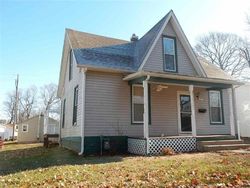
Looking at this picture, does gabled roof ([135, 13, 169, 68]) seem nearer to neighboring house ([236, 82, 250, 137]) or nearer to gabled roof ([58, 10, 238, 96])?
gabled roof ([58, 10, 238, 96])

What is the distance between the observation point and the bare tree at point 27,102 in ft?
187

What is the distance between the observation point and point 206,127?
13.8m

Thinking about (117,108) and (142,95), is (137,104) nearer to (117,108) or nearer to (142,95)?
(142,95)

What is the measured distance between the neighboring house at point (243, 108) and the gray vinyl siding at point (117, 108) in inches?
308

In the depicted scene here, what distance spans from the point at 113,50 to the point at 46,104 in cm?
4529

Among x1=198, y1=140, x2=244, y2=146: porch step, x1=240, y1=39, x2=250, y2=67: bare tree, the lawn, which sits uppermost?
x1=240, y1=39, x2=250, y2=67: bare tree

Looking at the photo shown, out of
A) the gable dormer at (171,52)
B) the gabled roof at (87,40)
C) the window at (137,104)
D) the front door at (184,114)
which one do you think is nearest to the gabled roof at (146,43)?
the gable dormer at (171,52)

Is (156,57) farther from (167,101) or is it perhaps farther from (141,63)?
(167,101)

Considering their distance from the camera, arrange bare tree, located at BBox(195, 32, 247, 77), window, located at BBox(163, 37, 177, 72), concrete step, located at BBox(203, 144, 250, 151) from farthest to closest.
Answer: bare tree, located at BBox(195, 32, 247, 77) → window, located at BBox(163, 37, 177, 72) → concrete step, located at BBox(203, 144, 250, 151)

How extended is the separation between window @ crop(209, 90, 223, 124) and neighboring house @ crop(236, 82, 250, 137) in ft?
20.3

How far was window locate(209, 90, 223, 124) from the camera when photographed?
14.2m

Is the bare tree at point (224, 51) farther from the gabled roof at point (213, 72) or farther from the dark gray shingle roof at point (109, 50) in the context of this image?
the dark gray shingle roof at point (109, 50)

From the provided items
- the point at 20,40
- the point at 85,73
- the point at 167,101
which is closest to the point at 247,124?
the point at 167,101

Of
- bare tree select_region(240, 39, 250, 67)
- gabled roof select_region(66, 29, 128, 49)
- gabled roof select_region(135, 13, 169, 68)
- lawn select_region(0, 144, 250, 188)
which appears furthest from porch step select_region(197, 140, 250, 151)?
bare tree select_region(240, 39, 250, 67)
